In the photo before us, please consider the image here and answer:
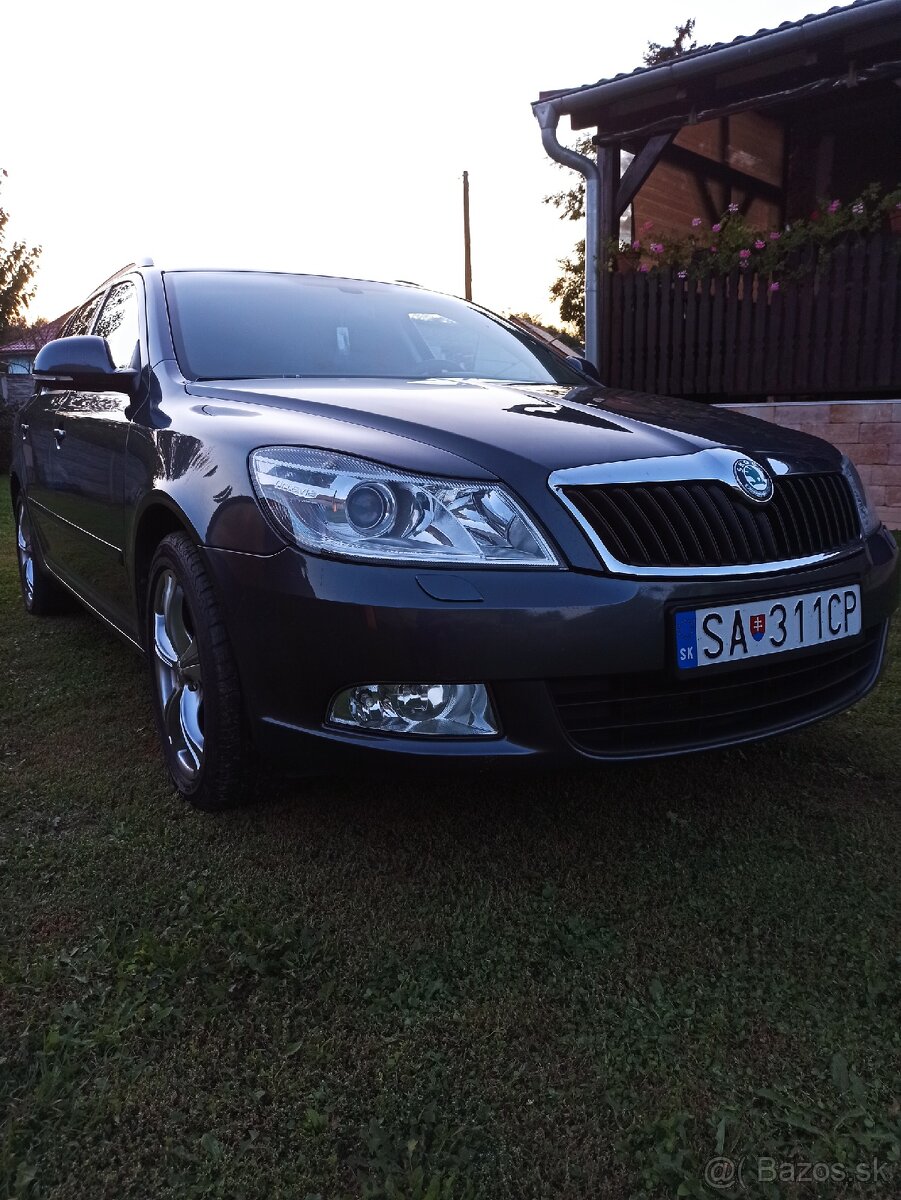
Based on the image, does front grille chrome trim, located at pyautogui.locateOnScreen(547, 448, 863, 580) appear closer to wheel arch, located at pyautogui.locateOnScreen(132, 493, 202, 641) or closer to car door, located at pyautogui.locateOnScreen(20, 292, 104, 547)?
wheel arch, located at pyautogui.locateOnScreen(132, 493, 202, 641)

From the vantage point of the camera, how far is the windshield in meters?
2.62

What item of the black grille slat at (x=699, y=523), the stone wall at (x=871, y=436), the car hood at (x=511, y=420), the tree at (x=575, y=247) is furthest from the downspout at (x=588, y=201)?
the tree at (x=575, y=247)

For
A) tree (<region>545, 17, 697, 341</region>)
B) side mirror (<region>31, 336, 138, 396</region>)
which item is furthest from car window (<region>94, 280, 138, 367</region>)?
tree (<region>545, 17, 697, 341</region>)

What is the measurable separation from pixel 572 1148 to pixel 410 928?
1.91 feet

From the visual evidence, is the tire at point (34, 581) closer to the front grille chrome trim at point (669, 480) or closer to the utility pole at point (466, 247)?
the front grille chrome trim at point (669, 480)

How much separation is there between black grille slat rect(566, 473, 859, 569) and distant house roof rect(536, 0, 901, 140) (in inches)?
244

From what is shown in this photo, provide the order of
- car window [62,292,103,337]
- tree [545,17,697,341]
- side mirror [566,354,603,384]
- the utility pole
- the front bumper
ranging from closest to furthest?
the front bumper → side mirror [566,354,603,384] → car window [62,292,103,337] → tree [545,17,697,341] → the utility pole

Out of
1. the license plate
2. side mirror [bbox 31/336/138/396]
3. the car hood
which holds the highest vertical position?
side mirror [bbox 31/336/138/396]

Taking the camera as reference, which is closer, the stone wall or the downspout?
the stone wall

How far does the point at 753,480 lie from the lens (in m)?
1.97

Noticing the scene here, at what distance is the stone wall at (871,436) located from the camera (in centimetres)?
609

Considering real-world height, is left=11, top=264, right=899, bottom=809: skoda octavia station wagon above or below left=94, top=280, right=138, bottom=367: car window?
below

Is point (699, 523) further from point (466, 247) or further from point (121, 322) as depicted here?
point (466, 247)

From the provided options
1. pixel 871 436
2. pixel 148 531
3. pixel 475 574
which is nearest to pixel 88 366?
pixel 148 531
